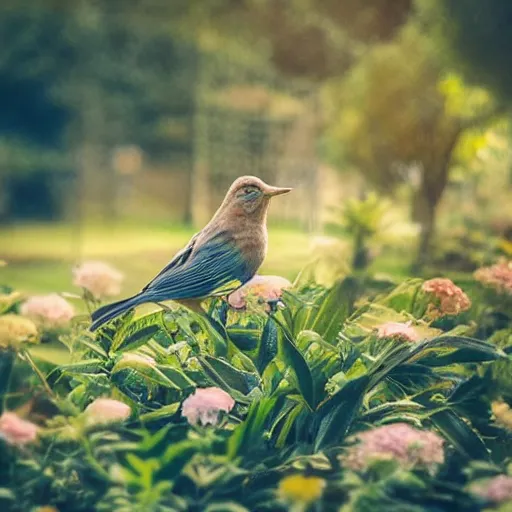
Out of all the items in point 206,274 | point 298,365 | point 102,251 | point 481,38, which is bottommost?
point 102,251

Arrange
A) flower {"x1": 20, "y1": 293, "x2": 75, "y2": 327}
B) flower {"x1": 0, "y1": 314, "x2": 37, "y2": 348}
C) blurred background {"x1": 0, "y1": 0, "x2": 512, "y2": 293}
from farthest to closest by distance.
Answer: blurred background {"x1": 0, "y1": 0, "x2": 512, "y2": 293} → flower {"x1": 20, "y1": 293, "x2": 75, "y2": 327} → flower {"x1": 0, "y1": 314, "x2": 37, "y2": 348}

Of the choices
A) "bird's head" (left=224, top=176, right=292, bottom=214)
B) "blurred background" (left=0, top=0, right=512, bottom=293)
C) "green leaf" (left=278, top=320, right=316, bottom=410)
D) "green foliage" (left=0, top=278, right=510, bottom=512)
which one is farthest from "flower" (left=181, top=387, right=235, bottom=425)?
"blurred background" (left=0, top=0, right=512, bottom=293)

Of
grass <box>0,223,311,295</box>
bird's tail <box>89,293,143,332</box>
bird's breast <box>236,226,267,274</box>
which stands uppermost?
bird's breast <box>236,226,267,274</box>

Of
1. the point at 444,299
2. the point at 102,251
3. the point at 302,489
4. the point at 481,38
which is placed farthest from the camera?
the point at 102,251

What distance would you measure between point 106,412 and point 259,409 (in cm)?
21

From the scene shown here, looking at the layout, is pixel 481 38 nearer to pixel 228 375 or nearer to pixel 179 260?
pixel 179 260

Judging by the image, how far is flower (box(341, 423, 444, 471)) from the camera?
1259mm

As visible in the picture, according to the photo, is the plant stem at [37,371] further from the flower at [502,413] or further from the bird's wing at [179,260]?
the flower at [502,413]

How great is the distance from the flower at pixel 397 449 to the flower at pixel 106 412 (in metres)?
0.30

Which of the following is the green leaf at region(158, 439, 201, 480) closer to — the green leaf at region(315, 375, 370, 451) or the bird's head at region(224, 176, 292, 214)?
the green leaf at region(315, 375, 370, 451)

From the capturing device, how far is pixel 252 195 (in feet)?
4.94

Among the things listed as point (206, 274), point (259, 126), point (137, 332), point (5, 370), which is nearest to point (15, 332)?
point (5, 370)

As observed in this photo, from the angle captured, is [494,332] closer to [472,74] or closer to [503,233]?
[472,74]

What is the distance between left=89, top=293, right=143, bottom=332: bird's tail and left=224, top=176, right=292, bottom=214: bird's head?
210 mm
